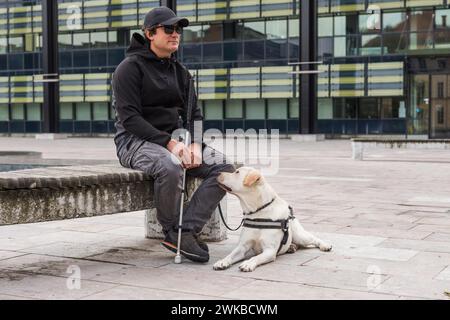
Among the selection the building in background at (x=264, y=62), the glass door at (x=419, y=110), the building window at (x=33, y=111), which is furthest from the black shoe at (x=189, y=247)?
the building window at (x=33, y=111)

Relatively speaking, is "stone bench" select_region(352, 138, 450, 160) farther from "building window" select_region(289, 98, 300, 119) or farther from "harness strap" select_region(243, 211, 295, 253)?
"building window" select_region(289, 98, 300, 119)

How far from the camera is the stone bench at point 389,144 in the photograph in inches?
734

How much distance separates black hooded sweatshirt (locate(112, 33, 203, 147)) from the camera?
5.59 metres

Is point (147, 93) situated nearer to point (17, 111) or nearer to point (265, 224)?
point (265, 224)

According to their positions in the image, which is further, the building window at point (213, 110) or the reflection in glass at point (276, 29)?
the building window at point (213, 110)

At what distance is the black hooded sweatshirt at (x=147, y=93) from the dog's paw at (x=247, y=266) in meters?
1.22

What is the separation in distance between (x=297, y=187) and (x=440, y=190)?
2256 mm

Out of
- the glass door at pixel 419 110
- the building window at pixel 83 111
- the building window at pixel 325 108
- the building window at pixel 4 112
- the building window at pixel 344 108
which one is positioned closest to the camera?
the glass door at pixel 419 110

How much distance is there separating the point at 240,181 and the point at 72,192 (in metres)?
1.24

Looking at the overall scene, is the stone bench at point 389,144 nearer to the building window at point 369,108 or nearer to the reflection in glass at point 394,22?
the building window at point 369,108

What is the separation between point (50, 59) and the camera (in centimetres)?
3688

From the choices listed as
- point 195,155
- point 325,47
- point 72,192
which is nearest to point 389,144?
point 195,155

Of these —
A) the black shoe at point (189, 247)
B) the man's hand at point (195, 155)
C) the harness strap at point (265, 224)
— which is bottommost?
the black shoe at point (189, 247)
